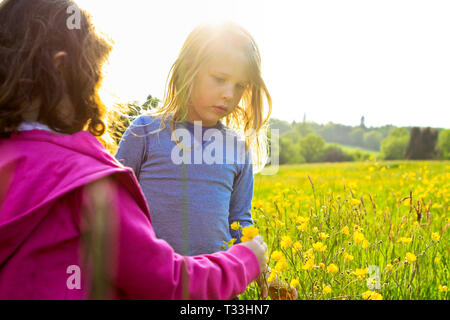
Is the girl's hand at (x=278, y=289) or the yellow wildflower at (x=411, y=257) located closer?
the girl's hand at (x=278, y=289)

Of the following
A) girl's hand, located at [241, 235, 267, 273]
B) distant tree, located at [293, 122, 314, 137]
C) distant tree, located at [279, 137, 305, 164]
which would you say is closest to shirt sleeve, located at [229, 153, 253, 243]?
girl's hand, located at [241, 235, 267, 273]

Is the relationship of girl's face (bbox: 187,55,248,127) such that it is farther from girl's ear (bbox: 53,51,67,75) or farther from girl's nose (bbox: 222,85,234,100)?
girl's ear (bbox: 53,51,67,75)

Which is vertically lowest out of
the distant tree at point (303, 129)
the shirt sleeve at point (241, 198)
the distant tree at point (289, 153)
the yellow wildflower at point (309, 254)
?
the distant tree at point (289, 153)

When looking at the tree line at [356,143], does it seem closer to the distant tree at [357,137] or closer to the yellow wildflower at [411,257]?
the distant tree at [357,137]

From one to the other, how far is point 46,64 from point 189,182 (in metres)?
1.00

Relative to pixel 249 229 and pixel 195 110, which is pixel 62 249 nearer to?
pixel 249 229

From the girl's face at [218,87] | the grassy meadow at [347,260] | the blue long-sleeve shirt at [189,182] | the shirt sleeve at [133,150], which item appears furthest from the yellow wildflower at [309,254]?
the shirt sleeve at [133,150]

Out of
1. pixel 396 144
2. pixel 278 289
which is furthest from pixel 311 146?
pixel 278 289

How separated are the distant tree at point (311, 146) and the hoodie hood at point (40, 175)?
50.0m

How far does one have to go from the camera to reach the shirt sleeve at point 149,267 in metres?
0.93

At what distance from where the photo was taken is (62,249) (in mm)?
944

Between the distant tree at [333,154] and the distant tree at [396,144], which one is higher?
the distant tree at [396,144]
